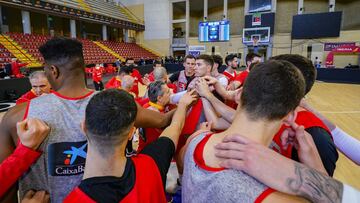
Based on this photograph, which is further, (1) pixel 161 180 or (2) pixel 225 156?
(1) pixel 161 180

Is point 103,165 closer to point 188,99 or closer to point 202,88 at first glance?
point 188,99

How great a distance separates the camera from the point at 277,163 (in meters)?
0.77

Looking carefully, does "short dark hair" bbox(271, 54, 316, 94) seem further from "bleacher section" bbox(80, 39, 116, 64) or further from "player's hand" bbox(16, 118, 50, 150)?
"bleacher section" bbox(80, 39, 116, 64)

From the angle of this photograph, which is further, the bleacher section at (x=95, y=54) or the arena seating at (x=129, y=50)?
the arena seating at (x=129, y=50)

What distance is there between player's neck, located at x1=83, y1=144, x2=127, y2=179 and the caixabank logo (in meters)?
0.32

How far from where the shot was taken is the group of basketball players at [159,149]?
771mm

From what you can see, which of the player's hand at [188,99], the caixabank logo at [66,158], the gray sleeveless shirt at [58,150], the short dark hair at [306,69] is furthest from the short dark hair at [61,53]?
the short dark hair at [306,69]

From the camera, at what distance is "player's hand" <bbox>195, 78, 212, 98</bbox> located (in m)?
1.87

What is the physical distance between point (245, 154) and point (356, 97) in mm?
10651

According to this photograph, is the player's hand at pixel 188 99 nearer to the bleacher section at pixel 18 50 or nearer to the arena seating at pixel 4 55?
the arena seating at pixel 4 55

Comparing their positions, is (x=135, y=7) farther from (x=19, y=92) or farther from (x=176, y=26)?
(x=19, y=92)

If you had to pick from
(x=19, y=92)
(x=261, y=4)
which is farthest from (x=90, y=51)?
(x=261, y=4)

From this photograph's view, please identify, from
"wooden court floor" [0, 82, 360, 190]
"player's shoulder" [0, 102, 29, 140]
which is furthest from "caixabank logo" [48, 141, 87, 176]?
"wooden court floor" [0, 82, 360, 190]

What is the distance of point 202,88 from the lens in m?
A: 1.89
